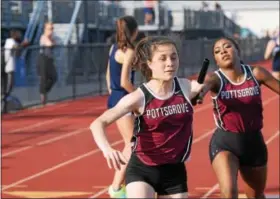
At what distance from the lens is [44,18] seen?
28.7 metres

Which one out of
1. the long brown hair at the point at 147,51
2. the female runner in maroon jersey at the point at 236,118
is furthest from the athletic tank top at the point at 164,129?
the female runner in maroon jersey at the point at 236,118

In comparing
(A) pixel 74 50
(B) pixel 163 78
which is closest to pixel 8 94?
(A) pixel 74 50

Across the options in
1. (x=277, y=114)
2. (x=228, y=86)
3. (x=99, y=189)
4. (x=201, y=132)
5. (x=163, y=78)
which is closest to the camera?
(x=163, y=78)

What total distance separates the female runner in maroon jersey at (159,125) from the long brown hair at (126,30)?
234cm

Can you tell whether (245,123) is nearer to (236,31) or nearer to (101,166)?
(101,166)

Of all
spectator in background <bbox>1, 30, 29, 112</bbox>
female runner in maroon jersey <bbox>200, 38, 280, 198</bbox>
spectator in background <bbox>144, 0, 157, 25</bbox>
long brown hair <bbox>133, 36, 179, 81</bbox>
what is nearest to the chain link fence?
spectator in background <bbox>1, 30, 29, 112</bbox>

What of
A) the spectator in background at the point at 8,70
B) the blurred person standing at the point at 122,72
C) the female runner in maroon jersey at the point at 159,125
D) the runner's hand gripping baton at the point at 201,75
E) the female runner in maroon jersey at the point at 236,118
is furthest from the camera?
the spectator in background at the point at 8,70

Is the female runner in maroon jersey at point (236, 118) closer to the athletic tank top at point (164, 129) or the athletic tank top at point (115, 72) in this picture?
the athletic tank top at point (164, 129)

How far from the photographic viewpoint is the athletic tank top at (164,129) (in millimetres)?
5258

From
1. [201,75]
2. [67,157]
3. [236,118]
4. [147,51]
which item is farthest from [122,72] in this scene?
[67,157]

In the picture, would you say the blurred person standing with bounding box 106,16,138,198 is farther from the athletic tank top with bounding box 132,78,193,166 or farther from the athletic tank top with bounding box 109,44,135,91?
the athletic tank top with bounding box 132,78,193,166

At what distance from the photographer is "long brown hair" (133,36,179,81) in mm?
5266

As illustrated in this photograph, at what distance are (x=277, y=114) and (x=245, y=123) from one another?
10988 millimetres

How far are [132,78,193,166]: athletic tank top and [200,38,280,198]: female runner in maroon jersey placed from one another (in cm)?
131
